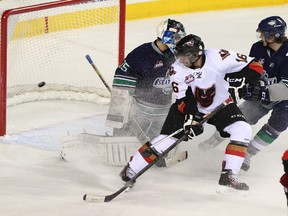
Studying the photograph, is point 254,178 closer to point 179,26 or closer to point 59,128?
point 179,26

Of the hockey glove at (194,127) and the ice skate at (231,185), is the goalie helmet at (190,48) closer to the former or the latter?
the hockey glove at (194,127)

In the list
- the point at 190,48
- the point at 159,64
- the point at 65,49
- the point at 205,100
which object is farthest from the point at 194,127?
the point at 65,49

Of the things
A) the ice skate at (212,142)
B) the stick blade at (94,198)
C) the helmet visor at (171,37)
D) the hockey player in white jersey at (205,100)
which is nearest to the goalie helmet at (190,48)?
the hockey player in white jersey at (205,100)

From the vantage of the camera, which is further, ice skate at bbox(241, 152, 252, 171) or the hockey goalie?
the hockey goalie

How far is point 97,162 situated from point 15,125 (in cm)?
95

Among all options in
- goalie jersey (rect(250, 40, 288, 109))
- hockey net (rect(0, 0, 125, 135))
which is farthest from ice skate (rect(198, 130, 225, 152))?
hockey net (rect(0, 0, 125, 135))

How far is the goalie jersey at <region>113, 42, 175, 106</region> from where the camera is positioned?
4.53 meters

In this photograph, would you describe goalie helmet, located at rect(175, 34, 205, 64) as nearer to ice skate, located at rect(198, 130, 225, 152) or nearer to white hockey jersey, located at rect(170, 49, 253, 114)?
white hockey jersey, located at rect(170, 49, 253, 114)

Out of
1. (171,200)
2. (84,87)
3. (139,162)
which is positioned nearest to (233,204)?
(171,200)

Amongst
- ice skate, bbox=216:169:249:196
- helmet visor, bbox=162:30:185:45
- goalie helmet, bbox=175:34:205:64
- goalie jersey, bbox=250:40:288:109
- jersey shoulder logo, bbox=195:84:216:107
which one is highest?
goalie helmet, bbox=175:34:205:64

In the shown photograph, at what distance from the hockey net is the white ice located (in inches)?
5.1

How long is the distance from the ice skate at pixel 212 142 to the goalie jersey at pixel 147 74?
13.7 inches

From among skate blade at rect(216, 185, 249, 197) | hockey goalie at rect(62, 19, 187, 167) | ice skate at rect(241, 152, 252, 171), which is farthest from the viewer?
hockey goalie at rect(62, 19, 187, 167)

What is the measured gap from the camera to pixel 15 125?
5.38 meters
